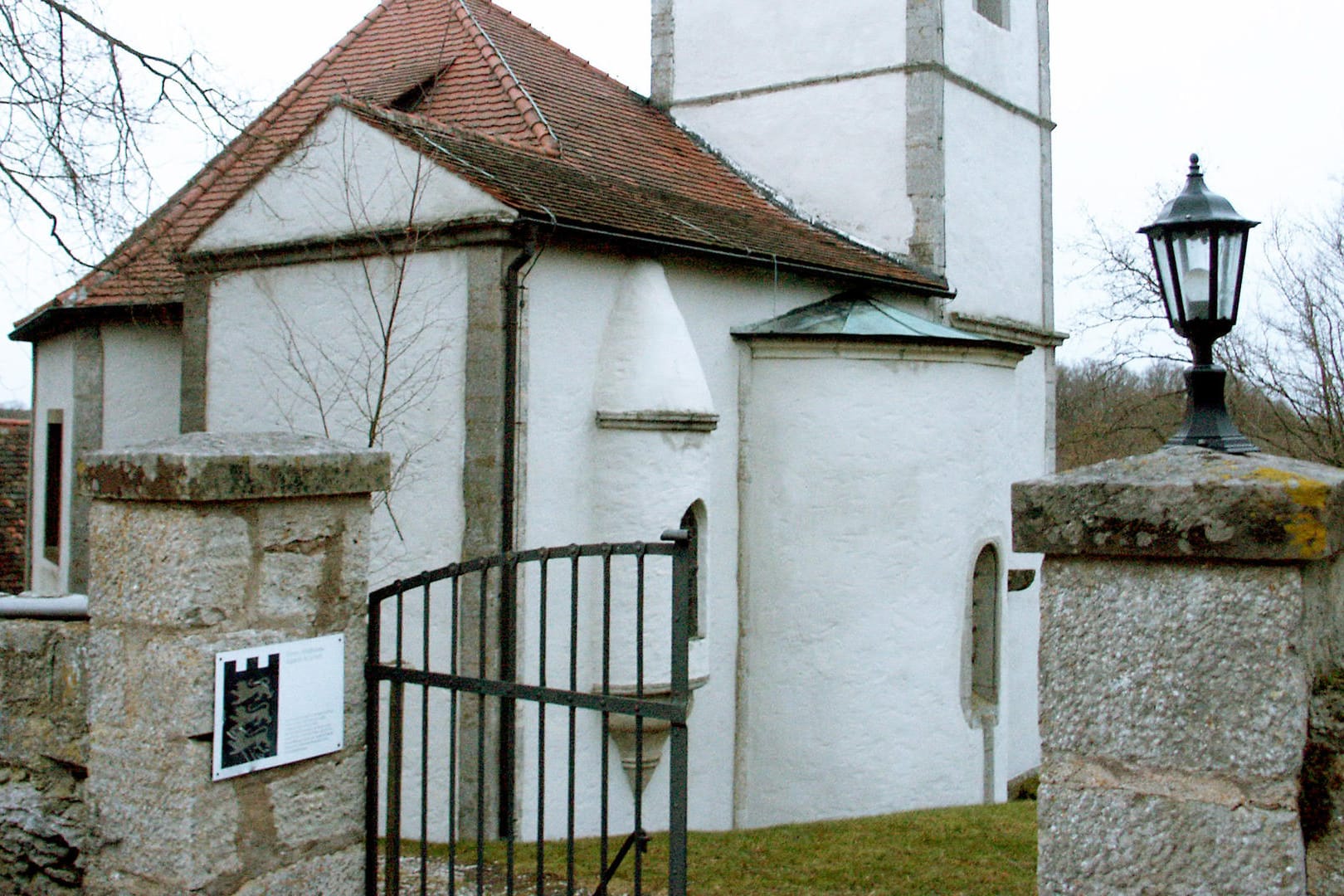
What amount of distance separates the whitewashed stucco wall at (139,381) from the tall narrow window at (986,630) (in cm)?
823

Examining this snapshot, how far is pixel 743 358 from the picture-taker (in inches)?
429

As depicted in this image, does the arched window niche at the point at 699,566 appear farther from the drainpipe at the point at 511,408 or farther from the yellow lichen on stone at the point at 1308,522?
the yellow lichen on stone at the point at 1308,522

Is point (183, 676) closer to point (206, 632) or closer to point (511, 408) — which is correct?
point (206, 632)

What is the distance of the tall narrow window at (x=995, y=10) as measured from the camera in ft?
49.9

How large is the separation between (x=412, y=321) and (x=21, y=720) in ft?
17.9

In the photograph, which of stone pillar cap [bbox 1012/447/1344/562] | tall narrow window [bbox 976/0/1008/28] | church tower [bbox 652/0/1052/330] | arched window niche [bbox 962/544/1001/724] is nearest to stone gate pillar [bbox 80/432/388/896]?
stone pillar cap [bbox 1012/447/1344/562]

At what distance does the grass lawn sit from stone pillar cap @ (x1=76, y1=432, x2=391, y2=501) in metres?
2.64

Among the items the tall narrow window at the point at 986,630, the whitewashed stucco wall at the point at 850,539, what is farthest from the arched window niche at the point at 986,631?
the whitewashed stucco wall at the point at 850,539

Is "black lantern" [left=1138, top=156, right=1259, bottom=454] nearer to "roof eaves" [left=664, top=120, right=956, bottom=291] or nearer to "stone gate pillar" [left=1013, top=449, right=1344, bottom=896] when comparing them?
"stone gate pillar" [left=1013, top=449, right=1344, bottom=896]

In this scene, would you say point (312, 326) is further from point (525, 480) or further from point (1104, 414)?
point (1104, 414)

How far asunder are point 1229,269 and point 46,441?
12675 millimetres

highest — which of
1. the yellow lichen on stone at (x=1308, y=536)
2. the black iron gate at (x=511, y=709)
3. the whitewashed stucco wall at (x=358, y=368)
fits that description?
the whitewashed stucco wall at (x=358, y=368)

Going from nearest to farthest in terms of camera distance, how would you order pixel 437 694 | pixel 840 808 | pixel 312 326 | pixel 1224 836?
pixel 1224 836, pixel 437 694, pixel 312 326, pixel 840 808

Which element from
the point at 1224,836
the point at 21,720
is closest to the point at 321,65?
the point at 21,720
